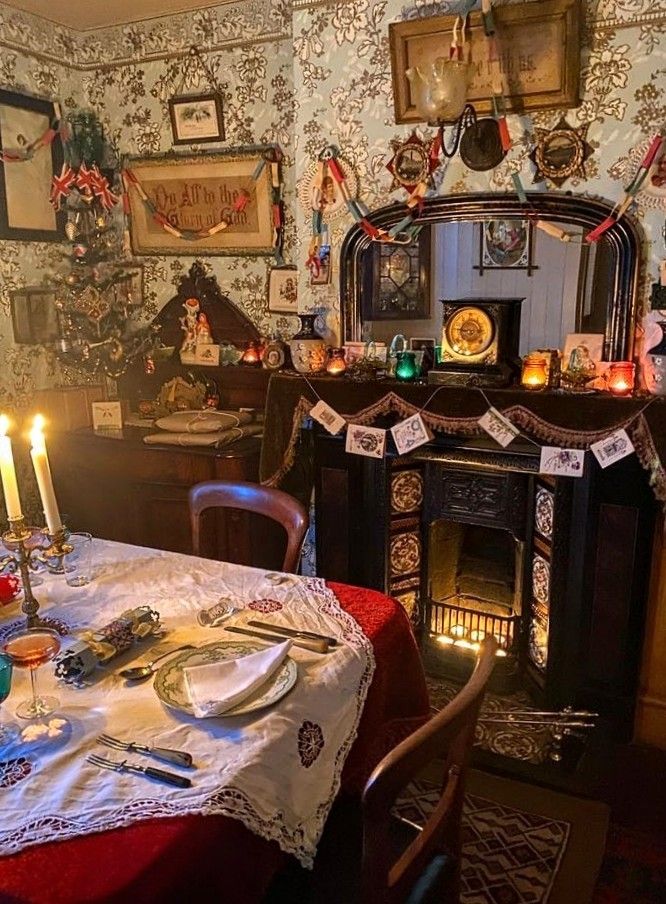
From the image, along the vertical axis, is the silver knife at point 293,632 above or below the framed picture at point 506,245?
below

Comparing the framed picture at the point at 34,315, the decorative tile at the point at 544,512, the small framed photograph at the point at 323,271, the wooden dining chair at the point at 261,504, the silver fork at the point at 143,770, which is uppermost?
the small framed photograph at the point at 323,271

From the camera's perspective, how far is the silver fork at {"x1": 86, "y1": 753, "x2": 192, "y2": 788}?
1.05m

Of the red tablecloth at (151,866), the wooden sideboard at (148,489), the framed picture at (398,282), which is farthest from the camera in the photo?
the wooden sideboard at (148,489)

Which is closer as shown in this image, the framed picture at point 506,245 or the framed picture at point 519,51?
the framed picture at point 519,51

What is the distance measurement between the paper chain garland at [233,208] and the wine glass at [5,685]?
7.21 ft

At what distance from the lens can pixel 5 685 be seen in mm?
1189

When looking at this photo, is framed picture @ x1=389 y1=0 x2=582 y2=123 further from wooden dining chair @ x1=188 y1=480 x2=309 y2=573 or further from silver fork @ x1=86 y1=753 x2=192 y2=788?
silver fork @ x1=86 y1=753 x2=192 y2=788

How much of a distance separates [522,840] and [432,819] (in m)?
0.99

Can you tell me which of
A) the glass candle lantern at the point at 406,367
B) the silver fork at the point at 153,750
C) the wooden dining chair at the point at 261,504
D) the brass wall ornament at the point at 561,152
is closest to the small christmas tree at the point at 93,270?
the glass candle lantern at the point at 406,367

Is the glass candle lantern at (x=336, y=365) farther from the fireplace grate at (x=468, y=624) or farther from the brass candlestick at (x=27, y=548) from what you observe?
the brass candlestick at (x=27, y=548)

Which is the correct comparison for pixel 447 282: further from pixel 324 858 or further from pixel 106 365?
pixel 324 858

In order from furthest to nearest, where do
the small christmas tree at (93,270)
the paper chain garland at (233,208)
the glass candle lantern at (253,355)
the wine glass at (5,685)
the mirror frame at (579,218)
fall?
the small christmas tree at (93,270) < the glass candle lantern at (253,355) < the paper chain garland at (233,208) < the mirror frame at (579,218) < the wine glass at (5,685)

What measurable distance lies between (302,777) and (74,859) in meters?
0.35

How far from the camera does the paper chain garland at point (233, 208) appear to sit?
2963 mm
